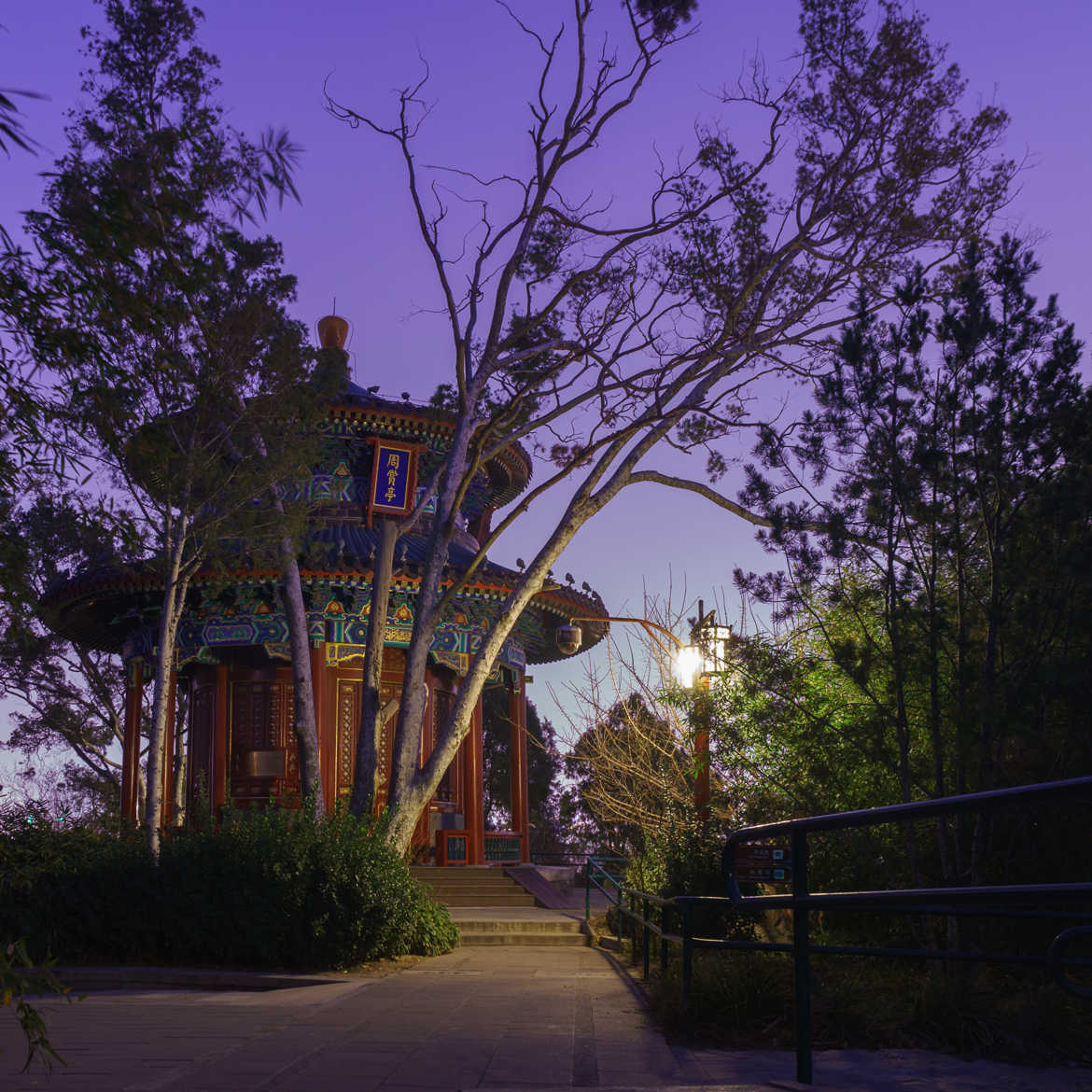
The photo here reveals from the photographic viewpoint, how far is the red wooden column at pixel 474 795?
20.3m

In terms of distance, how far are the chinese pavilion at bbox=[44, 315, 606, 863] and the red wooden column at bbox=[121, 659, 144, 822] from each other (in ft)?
0.11

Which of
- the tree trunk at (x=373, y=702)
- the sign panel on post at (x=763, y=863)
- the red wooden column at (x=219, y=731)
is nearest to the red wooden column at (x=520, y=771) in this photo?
the red wooden column at (x=219, y=731)

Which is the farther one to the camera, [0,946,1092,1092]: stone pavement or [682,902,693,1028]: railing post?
[682,902,693,1028]: railing post

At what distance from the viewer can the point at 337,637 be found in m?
19.7

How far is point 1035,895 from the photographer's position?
10.1ft

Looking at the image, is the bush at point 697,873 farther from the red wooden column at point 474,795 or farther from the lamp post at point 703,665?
the red wooden column at point 474,795

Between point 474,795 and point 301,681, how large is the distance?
723 centimetres

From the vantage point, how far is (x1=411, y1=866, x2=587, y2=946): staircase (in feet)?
48.3

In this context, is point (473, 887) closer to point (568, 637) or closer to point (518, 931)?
point (518, 931)

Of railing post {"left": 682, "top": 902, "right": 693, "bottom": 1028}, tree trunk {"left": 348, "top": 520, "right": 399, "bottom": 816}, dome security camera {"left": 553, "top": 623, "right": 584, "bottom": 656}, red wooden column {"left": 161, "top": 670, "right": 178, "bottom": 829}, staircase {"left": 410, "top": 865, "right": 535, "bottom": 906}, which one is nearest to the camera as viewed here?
railing post {"left": 682, "top": 902, "right": 693, "bottom": 1028}

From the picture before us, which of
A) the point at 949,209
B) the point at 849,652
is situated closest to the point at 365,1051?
the point at 849,652

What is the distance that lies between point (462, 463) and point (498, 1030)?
30.0ft

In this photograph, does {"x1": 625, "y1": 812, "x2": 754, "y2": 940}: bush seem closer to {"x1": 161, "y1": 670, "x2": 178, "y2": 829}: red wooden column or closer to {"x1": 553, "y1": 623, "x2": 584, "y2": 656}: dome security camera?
{"x1": 553, "y1": 623, "x2": 584, "y2": 656}: dome security camera

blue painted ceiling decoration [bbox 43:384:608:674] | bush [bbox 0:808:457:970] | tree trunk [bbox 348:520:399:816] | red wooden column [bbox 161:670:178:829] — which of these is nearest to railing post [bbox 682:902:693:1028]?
bush [bbox 0:808:457:970]
